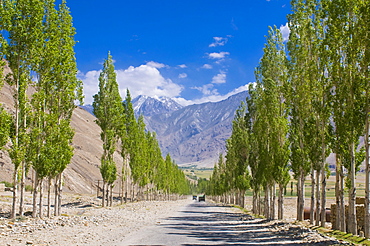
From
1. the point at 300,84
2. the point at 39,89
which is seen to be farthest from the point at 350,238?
the point at 39,89

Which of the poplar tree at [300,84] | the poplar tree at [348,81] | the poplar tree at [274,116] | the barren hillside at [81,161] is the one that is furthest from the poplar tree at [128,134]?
the poplar tree at [348,81]

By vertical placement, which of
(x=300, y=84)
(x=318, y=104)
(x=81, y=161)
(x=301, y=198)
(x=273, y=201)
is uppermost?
(x=300, y=84)

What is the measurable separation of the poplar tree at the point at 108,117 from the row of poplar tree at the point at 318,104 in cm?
1548

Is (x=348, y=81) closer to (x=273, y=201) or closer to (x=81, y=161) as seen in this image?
(x=273, y=201)

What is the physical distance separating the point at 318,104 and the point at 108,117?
25087mm

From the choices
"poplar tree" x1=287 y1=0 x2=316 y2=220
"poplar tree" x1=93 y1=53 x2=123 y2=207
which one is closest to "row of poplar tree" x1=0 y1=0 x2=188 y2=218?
"poplar tree" x1=93 y1=53 x2=123 y2=207

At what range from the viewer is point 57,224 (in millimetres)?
20484

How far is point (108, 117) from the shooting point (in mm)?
41688

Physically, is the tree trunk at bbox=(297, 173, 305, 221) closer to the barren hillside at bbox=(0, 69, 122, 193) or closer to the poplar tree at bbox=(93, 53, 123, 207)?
the poplar tree at bbox=(93, 53, 123, 207)

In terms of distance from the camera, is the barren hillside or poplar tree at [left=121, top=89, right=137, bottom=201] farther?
the barren hillside

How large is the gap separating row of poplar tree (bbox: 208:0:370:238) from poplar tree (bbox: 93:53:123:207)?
50.8ft

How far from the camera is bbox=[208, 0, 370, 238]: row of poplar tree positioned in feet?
58.1

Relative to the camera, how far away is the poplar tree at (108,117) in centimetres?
4100

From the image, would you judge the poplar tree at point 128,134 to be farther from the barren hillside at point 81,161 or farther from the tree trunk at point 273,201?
the tree trunk at point 273,201
